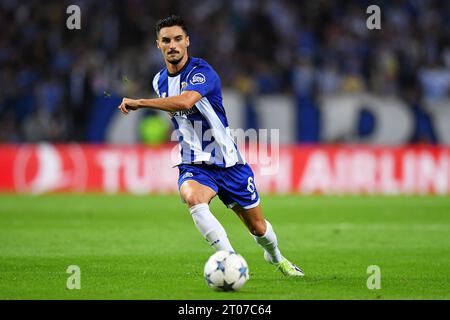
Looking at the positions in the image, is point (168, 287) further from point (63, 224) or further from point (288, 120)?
point (288, 120)

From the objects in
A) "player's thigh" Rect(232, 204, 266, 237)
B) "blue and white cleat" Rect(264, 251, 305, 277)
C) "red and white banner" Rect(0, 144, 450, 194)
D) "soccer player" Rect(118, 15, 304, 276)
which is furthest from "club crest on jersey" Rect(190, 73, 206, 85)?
"red and white banner" Rect(0, 144, 450, 194)

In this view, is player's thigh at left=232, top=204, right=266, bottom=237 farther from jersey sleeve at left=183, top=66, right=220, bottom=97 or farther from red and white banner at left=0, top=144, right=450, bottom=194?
red and white banner at left=0, top=144, right=450, bottom=194

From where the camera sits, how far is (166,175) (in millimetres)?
21203

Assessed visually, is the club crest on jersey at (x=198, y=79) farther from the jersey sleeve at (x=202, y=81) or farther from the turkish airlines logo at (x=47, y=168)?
the turkish airlines logo at (x=47, y=168)

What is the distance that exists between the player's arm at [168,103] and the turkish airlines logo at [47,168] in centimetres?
1299

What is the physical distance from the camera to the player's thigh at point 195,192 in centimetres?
834

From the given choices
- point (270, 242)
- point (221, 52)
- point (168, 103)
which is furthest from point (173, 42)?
point (221, 52)

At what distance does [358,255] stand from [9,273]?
438cm

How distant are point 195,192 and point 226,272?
928mm

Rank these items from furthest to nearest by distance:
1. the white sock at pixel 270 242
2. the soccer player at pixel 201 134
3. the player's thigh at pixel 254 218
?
the white sock at pixel 270 242, the player's thigh at pixel 254 218, the soccer player at pixel 201 134

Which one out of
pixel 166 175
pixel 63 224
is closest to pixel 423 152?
pixel 166 175

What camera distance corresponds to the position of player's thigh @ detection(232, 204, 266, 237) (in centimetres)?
901

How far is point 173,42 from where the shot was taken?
28.5ft

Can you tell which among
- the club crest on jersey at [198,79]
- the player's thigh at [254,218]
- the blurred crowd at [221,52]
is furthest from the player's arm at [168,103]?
the blurred crowd at [221,52]
